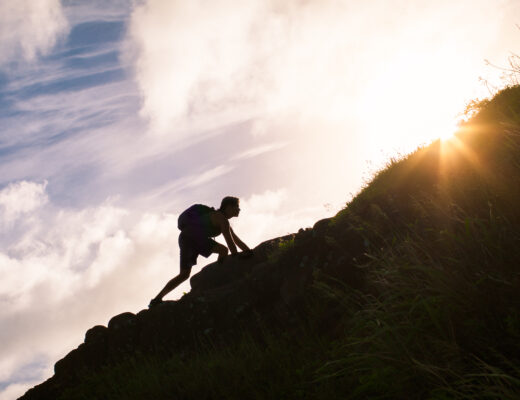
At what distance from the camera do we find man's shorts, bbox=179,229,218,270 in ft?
24.6

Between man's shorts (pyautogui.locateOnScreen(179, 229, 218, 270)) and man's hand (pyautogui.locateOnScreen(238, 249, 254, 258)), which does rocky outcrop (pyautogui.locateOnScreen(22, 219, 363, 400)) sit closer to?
man's hand (pyautogui.locateOnScreen(238, 249, 254, 258))

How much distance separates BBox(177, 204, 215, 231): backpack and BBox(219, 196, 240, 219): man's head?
0.31 metres

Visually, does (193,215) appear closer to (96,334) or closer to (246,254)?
(246,254)

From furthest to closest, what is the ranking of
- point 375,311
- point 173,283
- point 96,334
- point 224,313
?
point 173,283 → point 96,334 → point 224,313 → point 375,311

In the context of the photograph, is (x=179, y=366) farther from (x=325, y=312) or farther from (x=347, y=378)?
(x=347, y=378)

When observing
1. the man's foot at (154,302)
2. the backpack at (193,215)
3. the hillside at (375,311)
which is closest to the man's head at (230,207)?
the backpack at (193,215)

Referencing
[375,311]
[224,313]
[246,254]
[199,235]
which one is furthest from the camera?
[199,235]

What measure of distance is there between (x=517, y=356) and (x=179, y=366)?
4.08m

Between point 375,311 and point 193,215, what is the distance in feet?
18.4

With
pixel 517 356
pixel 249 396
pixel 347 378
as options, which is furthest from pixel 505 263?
pixel 249 396

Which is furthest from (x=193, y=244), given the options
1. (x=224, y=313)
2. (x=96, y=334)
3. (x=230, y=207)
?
(x=96, y=334)

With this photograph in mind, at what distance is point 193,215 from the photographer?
7.66 metres

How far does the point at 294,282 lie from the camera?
18.2ft

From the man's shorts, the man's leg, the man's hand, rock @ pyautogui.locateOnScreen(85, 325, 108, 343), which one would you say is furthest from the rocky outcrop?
the man's shorts
